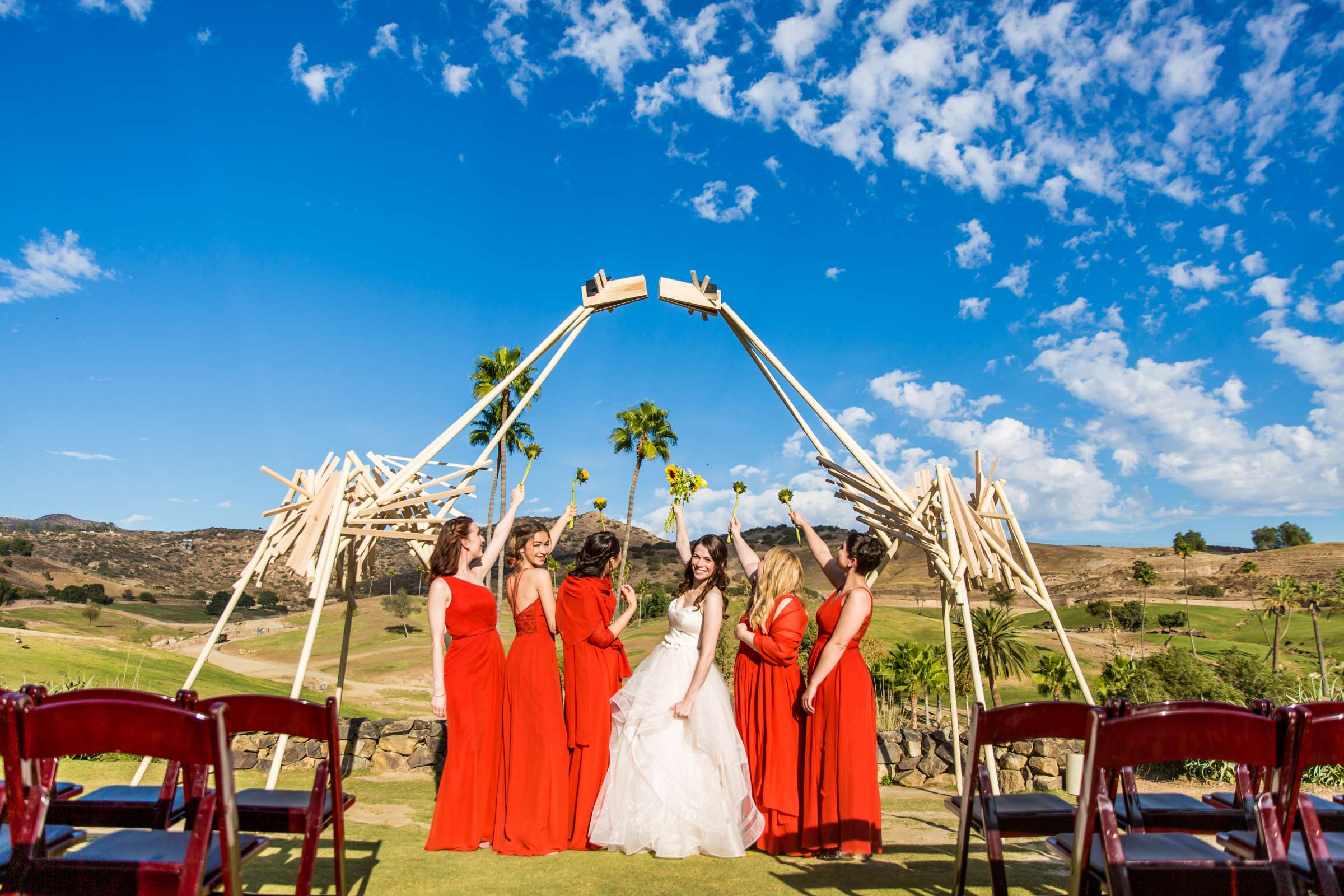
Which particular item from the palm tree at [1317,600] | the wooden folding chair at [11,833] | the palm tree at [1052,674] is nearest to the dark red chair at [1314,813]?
the wooden folding chair at [11,833]

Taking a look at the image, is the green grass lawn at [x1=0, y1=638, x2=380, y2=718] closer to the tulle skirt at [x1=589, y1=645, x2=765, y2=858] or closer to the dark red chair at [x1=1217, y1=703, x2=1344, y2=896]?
the tulle skirt at [x1=589, y1=645, x2=765, y2=858]

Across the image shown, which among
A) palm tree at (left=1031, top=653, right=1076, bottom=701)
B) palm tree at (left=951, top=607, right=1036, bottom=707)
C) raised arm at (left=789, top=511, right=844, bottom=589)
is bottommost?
palm tree at (left=1031, top=653, right=1076, bottom=701)

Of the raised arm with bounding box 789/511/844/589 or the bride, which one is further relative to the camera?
the raised arm with bounding box 789/511/844/589

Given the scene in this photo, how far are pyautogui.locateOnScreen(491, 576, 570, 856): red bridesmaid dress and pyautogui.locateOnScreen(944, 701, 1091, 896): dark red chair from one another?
9.29ft

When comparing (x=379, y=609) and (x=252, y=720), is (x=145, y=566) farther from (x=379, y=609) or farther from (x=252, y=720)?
(x=252, y=720)

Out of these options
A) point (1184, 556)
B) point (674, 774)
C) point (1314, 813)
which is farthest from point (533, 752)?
point (1184, 556)

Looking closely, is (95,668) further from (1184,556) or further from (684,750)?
(1184,556)

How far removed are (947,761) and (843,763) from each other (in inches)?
166

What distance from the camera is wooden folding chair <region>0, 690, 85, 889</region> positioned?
9.00ft

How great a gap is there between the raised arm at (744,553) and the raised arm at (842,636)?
0.87m

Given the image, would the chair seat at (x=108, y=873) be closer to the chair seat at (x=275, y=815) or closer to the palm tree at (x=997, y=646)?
the chair seat at (x=275, y=815)

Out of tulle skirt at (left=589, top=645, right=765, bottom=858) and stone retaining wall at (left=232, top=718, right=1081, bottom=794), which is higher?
tulle skirt at (left=589, top=645, right=765, bottom=858)

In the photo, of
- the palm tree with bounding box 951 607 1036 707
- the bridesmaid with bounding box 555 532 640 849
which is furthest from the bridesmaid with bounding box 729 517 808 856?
the palm tree with bounding box 951 607 1036 707

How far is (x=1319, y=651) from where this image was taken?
3462 centimetres
